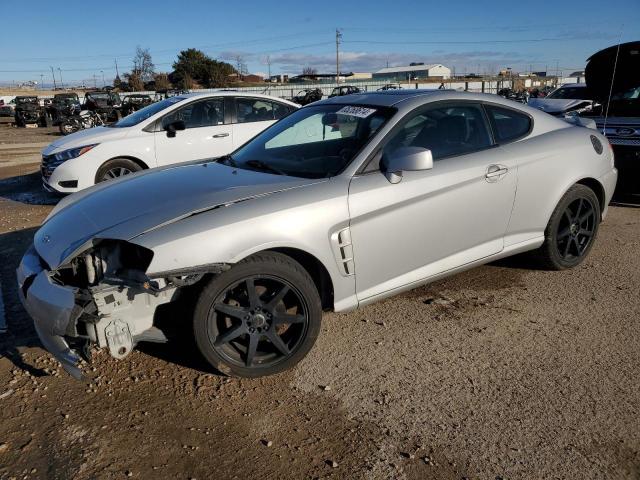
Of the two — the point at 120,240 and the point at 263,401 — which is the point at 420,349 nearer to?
the point at 263,401

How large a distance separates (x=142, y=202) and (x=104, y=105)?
990 inches

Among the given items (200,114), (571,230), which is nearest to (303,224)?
(571,230)

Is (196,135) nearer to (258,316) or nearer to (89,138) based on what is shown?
(89,138)

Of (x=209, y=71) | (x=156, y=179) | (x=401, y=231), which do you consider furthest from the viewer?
(x=209, y=71)

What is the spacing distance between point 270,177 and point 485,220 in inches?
64.4

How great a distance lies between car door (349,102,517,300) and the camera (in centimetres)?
335

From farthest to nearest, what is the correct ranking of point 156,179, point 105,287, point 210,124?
point 210,124, point 156,179, point 105,287

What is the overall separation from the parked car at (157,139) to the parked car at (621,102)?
499 cm

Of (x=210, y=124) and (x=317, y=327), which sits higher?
(x=210, y=124)

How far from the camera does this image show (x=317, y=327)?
3.20 metres

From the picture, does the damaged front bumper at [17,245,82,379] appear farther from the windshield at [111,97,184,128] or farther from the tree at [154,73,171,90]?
the tree at [154,73,171,90]

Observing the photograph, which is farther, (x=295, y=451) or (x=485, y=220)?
(x=485, y=220)

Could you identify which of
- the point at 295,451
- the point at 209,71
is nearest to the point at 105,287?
the point at 295,451

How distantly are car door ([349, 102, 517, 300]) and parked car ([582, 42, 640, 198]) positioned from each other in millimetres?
3935
